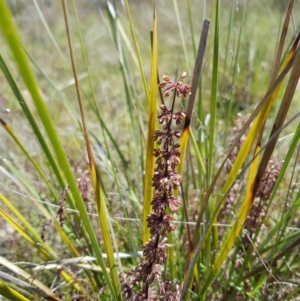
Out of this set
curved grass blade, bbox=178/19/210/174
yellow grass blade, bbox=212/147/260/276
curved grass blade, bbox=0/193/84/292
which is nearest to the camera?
curved grass blade, bbox=178/19/210/174

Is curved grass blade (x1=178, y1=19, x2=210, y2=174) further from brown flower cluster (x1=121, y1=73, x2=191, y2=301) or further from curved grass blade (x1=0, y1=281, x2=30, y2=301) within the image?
curved grass blade (x1=0, y1=281, x2=30, y2=301)

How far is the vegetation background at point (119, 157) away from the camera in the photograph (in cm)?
62

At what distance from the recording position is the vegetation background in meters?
0.62

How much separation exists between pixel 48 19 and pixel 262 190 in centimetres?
253

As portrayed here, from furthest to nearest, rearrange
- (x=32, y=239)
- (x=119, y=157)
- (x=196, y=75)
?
1. (x=119, y=157)
2. (x=32, y=239)
3. (x=196, y=75)

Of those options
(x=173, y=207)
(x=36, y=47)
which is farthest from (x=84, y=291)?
(x=36, y=47)

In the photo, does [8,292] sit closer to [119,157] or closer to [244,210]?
[244,210]

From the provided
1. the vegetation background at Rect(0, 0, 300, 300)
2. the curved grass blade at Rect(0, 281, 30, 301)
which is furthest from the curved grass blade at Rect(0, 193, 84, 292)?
the curved grass blade at Rect(0, 281, 30, 301)

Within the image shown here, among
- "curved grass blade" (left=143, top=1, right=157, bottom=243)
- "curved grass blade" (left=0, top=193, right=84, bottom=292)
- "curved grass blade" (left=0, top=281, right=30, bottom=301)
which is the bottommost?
"curved grass blade" (left=0, top=281, right=30, bottom=301)

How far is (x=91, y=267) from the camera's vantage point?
25.7 inches

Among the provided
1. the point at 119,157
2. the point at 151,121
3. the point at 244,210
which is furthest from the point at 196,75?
the point at 119,157

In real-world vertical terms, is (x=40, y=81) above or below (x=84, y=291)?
above

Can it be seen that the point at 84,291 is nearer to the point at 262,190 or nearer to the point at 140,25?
the point at 262,190

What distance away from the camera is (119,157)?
1192mm
